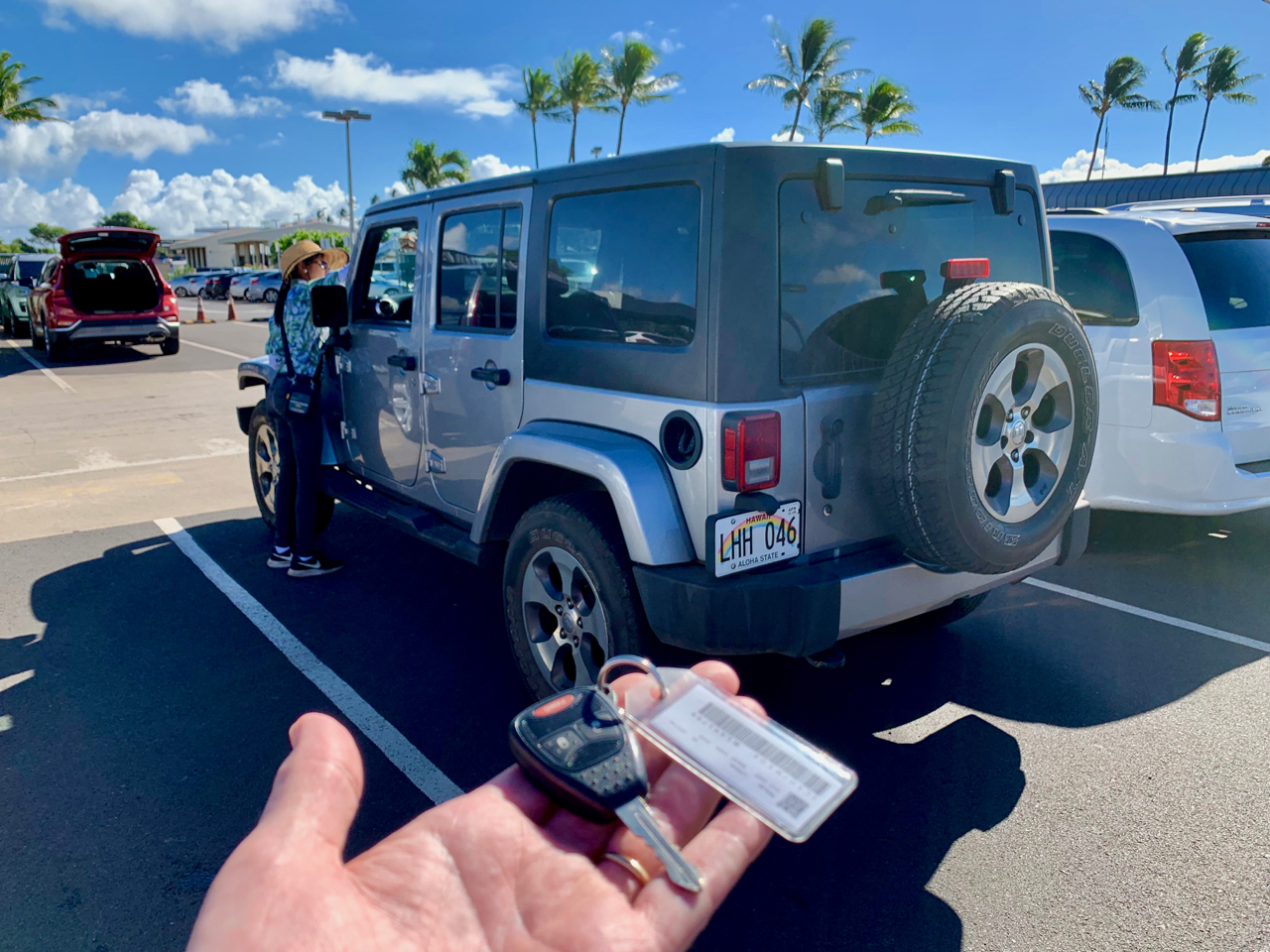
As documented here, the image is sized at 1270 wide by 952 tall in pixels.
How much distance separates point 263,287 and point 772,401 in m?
39.7

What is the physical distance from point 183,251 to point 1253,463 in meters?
115

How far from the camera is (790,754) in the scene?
144cm

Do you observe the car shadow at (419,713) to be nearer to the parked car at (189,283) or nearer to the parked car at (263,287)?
the parked car at (263,287)

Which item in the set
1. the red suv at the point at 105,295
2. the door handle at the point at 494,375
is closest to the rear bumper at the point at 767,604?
the door handle at the point at 494,375

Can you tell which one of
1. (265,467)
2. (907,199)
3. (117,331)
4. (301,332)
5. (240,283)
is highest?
(240,283)

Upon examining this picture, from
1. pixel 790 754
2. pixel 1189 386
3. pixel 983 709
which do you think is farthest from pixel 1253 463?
pixel 790 754

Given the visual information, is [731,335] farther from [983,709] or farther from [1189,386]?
[1189,386]

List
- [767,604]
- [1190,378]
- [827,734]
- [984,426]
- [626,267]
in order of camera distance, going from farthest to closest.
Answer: [1190,378] < [827,734] < [626,267] < [984,426] < [767,604]

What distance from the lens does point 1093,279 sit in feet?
16.4

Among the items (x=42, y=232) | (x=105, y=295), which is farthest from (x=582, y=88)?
(x=42, y=232)

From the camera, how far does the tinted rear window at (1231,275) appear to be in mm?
4695

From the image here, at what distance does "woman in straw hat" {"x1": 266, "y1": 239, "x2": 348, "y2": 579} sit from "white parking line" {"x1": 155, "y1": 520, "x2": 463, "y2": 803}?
37 cm

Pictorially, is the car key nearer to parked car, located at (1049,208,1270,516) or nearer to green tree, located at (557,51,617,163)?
parked car, located at (1049,208,1270,516)

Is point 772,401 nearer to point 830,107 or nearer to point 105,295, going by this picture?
point 105,295
